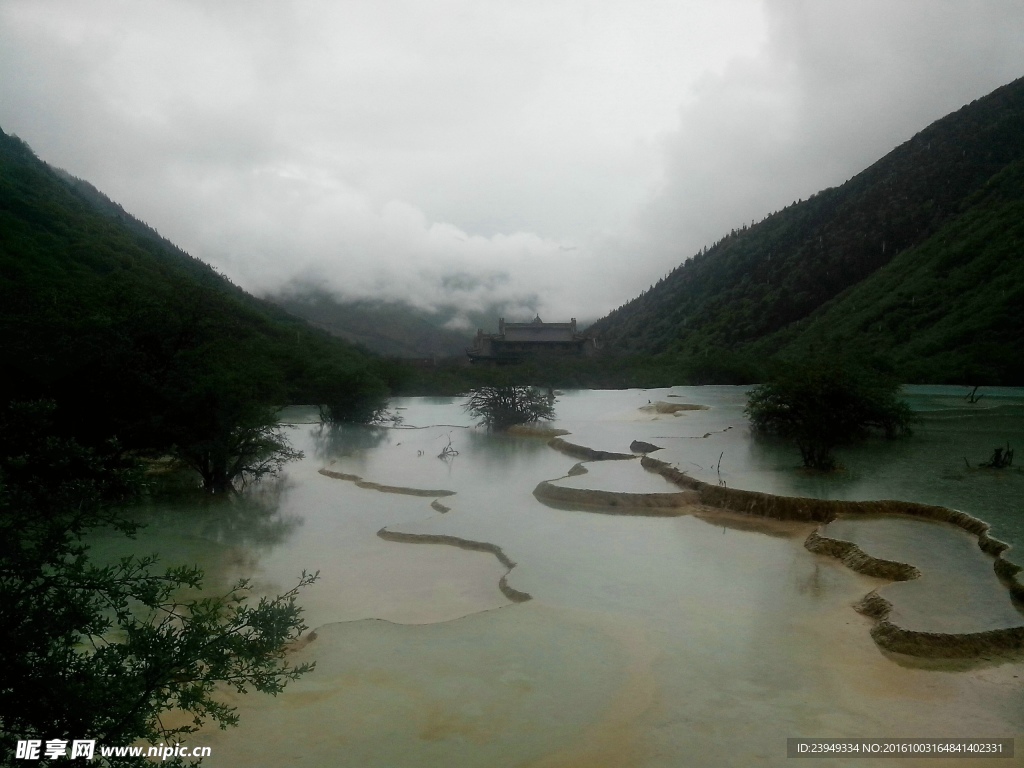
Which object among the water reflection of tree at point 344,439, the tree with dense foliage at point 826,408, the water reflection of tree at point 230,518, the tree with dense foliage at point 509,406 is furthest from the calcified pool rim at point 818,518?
the tree with dense foliage at point 509,406

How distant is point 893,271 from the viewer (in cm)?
5081

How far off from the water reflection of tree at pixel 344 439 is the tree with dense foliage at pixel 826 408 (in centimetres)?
1045

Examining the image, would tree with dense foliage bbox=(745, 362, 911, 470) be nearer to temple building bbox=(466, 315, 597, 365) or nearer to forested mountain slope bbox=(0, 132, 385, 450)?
forested mountain slope bbox=(0, 132, 385, 450)

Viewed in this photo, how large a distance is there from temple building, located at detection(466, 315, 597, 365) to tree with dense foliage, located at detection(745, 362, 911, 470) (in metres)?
27.0

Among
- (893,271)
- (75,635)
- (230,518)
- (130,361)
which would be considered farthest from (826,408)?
(893,271)

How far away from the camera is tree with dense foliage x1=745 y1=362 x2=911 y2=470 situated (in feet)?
42.7

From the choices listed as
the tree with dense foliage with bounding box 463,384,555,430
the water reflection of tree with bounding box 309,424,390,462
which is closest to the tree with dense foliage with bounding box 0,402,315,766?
the water reflection of tree with bounding box 309,424,390,462

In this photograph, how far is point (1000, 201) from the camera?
47.6m

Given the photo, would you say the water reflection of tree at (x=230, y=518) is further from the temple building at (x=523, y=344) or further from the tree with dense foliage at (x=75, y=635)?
the temple building at (x=523, y=344)

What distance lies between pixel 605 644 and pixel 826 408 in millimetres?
9935

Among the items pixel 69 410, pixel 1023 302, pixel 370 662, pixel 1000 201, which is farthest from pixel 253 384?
pixel 1000 201

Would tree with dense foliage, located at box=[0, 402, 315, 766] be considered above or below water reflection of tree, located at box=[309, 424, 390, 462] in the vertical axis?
above

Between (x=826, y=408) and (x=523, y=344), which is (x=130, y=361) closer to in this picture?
(x=826, y=408)

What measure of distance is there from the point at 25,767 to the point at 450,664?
3219 mm
